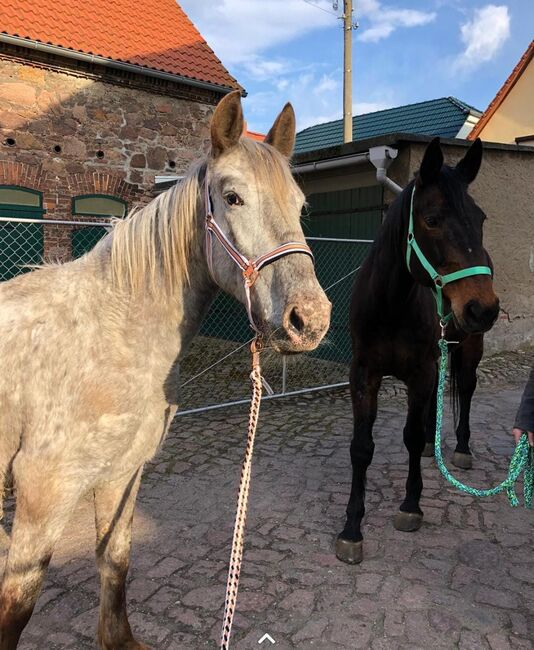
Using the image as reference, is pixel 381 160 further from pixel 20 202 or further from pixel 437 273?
pixel 20 202

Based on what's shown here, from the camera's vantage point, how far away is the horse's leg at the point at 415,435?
126 inches

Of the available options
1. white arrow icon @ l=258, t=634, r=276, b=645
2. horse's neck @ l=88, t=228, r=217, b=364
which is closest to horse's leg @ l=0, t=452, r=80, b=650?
horse's neck @ l=88, t=228, r=217, b=364

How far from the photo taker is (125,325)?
1821 mm

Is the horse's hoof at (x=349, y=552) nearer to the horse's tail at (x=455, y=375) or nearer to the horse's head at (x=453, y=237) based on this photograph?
the horse's head at (x=453, y=237)

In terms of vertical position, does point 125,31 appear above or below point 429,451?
Answer: above

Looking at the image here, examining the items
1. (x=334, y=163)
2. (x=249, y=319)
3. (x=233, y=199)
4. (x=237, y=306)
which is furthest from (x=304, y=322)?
(x=237, y=306)

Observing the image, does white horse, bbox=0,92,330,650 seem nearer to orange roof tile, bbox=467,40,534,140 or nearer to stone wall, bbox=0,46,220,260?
stone wall, bbox=0,46,220,260

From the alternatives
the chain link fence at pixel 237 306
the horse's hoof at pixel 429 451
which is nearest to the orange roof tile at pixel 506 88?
the chain link fence at pixel 237 306

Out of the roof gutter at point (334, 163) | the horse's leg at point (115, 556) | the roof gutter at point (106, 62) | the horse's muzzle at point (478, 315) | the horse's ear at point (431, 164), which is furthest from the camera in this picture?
the roof gutter at point (106, 62)

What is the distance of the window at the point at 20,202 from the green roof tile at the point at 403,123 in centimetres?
1184

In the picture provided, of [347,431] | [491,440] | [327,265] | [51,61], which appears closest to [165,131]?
[51,61]

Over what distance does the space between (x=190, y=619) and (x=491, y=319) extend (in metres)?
2.13

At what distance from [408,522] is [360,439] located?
2.17 ft

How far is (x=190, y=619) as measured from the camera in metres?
2.42
